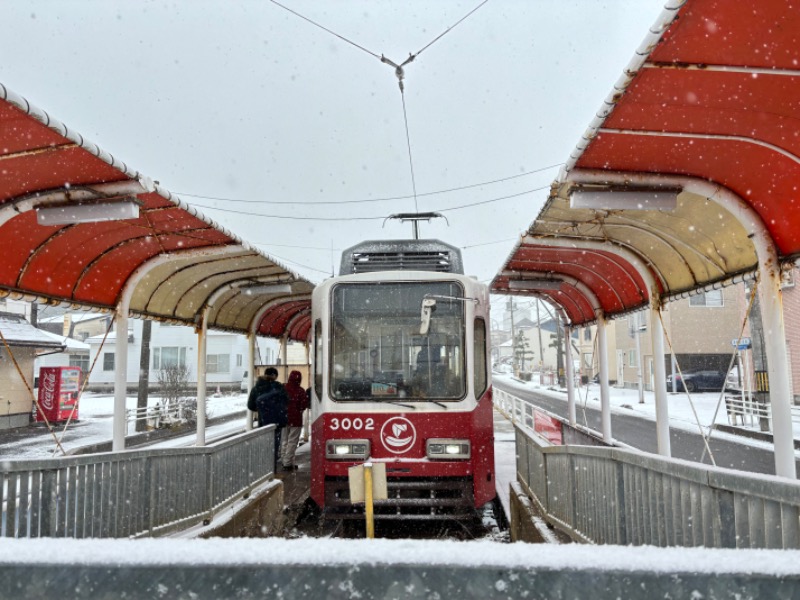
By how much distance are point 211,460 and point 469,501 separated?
9.20 ft

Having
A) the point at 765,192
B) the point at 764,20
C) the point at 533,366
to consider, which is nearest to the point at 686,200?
the point at 765,192

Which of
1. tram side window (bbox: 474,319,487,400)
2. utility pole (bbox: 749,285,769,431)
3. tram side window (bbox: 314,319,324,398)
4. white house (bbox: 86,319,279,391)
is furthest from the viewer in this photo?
white house (bbox: 86,319,279,391)

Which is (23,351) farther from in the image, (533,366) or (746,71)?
(533,366)

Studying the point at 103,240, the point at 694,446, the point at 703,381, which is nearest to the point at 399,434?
the point at 103,240

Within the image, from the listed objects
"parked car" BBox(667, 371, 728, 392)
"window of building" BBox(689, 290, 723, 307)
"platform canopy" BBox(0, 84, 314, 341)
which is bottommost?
"parked car" BBox(667, 371, 728, 392)

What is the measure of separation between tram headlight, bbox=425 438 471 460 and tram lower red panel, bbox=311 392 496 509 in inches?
1.7

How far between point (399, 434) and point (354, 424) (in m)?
0.52

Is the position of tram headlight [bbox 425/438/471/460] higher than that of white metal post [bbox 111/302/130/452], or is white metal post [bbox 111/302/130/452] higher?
white metal post [bbox 111/302/130/452]

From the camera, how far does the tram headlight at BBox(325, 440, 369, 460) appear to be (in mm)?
6590

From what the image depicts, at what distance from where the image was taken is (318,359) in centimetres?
706

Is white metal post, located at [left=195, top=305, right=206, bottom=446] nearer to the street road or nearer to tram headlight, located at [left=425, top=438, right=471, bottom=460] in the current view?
tram headlight, located at [left=425, top=438, right=471, bottom=460]

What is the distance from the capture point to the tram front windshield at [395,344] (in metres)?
6.71

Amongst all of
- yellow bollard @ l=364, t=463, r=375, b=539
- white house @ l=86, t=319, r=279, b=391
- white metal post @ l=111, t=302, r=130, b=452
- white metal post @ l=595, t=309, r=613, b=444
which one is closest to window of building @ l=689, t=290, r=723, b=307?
white house @ l=86, t=319, r=279, b=391

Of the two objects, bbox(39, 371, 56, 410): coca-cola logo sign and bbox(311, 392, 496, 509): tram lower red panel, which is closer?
bbox(311, 392, 496, 509): tram lower red panel
